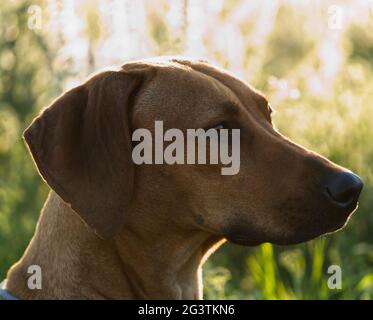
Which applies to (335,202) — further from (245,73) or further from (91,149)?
(245,73)

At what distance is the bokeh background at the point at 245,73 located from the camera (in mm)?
6742

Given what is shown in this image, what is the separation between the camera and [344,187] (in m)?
3.90

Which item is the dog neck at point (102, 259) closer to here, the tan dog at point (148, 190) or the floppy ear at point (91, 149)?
the tan dog at point (148, 190)

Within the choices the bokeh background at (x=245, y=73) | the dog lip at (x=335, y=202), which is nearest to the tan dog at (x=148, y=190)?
the dog lip at (x=335, y=202)

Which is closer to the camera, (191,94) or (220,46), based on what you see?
(191,94)

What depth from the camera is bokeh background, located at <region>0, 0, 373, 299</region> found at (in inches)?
265

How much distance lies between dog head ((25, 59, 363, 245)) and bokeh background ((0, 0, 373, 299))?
202 cm

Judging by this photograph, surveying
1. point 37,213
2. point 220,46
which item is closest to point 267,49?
point 220,46

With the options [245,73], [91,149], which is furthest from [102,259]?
[245,73]

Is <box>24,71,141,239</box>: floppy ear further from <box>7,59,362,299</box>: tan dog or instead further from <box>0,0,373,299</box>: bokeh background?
<box>0,0,373,299</box>: bokeh background
